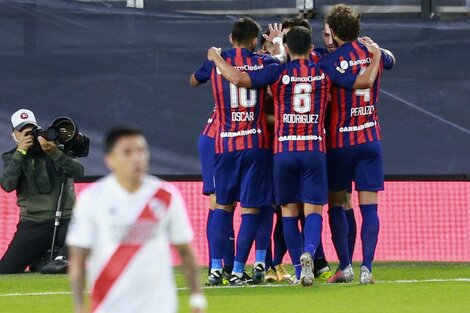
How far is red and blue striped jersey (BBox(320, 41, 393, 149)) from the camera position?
981 cm

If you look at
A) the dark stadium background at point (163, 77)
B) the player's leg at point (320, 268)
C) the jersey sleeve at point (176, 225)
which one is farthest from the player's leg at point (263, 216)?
the jersey sleeve at point (176, 225)

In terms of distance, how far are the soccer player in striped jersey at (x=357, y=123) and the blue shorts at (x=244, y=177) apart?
21.3 inches

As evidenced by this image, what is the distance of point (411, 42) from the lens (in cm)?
1388

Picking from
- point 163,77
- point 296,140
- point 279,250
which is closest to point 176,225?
point 296,140

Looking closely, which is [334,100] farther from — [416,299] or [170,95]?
[170,95]

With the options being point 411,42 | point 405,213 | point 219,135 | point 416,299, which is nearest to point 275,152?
point 219,135

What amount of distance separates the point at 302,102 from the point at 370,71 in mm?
524

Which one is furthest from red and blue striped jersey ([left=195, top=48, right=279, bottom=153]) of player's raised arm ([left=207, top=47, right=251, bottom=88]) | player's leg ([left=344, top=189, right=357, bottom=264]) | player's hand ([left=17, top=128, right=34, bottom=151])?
player's hand ([left=17, top=128, right=34, bottom=151])

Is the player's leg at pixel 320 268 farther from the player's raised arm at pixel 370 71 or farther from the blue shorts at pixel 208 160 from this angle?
the player's raised arm at pixel 370 71

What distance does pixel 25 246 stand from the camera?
1205 centimetres

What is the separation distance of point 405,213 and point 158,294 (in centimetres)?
810

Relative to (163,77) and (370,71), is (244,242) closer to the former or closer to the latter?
(370,71)

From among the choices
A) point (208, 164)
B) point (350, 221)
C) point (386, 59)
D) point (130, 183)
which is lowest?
point (350, 221)

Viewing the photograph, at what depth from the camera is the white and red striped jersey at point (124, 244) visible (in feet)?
16.9
